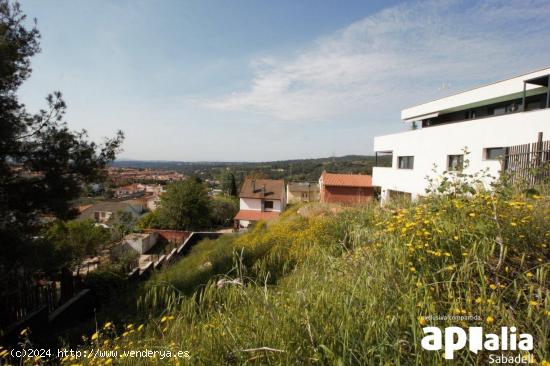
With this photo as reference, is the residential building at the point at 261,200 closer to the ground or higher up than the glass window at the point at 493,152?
closer to the ground

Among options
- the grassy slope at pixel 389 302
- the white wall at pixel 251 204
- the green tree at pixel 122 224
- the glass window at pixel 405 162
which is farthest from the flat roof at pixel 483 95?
the green tree at pixel 122 224

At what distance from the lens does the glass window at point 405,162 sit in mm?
14630

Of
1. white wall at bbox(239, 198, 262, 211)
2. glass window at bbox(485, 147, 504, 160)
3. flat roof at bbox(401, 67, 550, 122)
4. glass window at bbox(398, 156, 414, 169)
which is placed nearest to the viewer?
glass window at bbox(485, 147, 504, 160)

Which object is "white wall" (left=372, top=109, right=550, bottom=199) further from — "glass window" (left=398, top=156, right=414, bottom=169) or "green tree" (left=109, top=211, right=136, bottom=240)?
"green tree" (left=109, top=211, right=136, bottom=240)

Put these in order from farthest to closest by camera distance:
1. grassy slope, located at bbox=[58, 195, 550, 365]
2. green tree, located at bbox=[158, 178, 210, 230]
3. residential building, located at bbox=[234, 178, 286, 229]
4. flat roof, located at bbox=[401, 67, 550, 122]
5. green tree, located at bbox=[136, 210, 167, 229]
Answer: residential building, located at bbox=[234, 178, 286, 229]
green tree, located at bbox=[136, 210, 167, 229]
green tree, located at bbox=[158, 178, 210, 230]
flat roof, located at bbox=[401, 67, 550, 122]
grassy slope, located at bbox=[58, 195, 550, 365]

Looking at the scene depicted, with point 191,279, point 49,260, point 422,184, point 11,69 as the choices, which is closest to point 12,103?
point 11,69

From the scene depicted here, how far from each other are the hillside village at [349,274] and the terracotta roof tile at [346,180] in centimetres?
679

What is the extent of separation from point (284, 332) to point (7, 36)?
418 inches

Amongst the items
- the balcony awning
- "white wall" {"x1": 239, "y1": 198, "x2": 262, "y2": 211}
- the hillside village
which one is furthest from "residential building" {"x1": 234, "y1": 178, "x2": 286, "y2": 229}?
the hillside village

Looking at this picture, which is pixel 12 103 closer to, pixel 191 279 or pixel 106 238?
pixel 191 279

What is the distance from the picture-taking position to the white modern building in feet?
30.7

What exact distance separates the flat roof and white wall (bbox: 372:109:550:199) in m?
2.65

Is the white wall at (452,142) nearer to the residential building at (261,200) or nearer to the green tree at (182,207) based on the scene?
the residential building at (261,200)

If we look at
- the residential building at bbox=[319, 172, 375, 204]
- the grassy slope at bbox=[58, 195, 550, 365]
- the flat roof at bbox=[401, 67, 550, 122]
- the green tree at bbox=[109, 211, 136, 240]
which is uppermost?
the flat roof at bbox=[401, 67, 550, 122]
